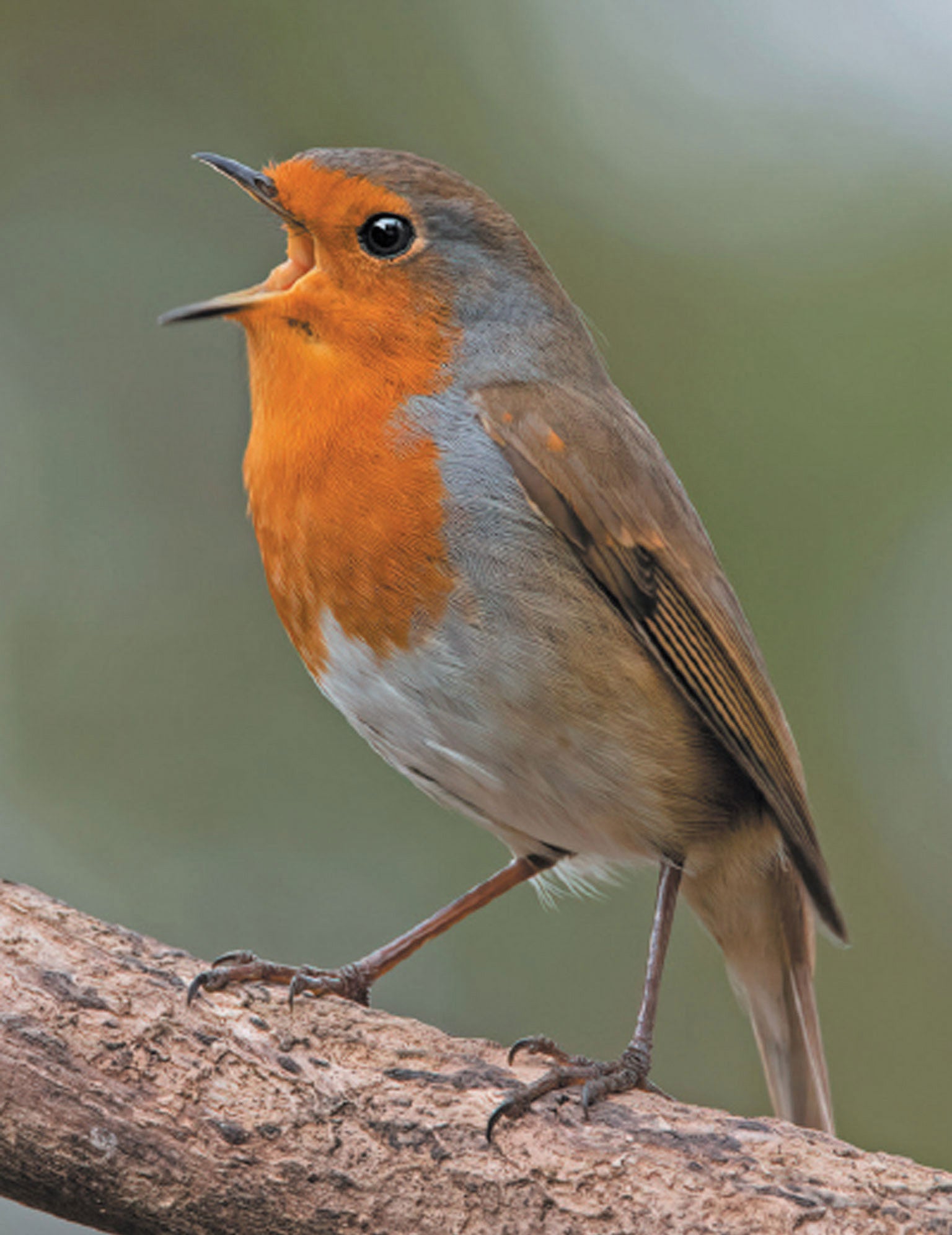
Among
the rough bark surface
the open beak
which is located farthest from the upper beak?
the rough bark surface

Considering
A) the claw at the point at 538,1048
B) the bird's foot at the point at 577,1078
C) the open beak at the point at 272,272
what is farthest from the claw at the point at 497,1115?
the open beak at the point at 272,272

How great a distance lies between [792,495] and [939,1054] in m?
2.16

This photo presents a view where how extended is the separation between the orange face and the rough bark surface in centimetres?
90

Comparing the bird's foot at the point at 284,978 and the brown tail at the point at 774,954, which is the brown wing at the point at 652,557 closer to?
the brown tail at the point at 774,954

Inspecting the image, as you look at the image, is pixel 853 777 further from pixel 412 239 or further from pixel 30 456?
pixel 30 456

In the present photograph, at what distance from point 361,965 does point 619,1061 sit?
0.77 meters

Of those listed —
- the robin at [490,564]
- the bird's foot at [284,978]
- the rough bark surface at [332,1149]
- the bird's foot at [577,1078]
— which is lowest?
the rough bark surface at [332,1149]

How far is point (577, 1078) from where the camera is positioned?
9.41 feet

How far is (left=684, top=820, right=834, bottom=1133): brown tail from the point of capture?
3.51 metres

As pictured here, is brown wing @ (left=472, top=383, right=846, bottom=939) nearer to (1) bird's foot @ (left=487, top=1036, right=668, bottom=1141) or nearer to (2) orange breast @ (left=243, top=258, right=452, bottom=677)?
(2) orange breast @ (left=243, top=258, right=452, bottom=677)

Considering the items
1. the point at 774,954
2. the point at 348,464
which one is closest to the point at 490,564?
the point at 348,464

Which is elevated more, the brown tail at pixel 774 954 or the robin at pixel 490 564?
the robin at pixel 490 564

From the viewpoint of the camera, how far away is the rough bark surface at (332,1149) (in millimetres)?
2514

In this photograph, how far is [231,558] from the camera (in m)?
5.69
